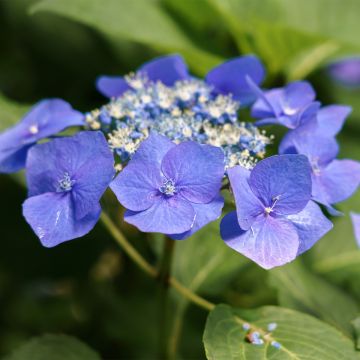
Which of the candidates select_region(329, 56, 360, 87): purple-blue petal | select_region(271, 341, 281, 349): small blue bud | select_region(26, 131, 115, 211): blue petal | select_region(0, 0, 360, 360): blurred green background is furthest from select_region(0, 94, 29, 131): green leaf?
select_region(329, 56, 360, 87): purple-blue petal

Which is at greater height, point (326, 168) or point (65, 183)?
point (65, 183)

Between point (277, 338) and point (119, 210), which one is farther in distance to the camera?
point (119, 210)

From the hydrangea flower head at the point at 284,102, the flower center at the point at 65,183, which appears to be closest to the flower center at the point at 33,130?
the flower center at the point at 65,183

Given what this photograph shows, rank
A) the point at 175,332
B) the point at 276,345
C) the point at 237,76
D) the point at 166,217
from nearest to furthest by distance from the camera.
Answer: the point at 166,217
the point at 276,345
the point at 237,76
the point at 175,332

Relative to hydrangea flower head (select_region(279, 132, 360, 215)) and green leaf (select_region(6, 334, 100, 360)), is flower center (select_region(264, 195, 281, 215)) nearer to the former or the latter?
hydrangea flower head (select_region(279, 132, 360, 215))

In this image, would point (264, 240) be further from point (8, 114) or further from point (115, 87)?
point (8, 114)

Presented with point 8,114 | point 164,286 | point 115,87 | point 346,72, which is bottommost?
point 346,72

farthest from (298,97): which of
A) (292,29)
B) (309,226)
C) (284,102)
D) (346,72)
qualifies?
(346,72)
